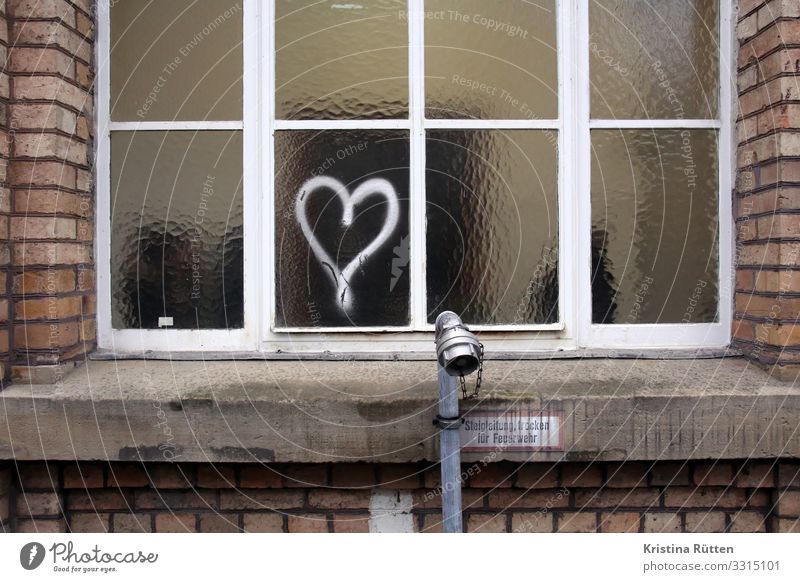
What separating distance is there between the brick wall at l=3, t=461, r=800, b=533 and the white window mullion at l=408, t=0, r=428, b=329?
24.4 inches

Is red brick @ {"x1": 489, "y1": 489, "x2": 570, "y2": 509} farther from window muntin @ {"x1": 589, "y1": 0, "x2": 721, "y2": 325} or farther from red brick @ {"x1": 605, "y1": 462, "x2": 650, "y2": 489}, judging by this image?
window muntin @ {"x1": 589, "y1": 0, "x2": 721, "y2": 325}

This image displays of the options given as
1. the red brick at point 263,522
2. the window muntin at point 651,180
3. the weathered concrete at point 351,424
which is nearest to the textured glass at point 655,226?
the window muntin at point 651,180

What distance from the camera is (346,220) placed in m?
2.52

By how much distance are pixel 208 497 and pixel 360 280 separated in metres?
0.97

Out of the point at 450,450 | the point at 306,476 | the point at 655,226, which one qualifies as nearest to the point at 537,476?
the point at 450,450

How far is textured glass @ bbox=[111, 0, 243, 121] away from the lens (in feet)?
8.30

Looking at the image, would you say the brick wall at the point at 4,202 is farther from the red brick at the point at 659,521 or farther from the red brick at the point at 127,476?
the red brick at the point at 659,521

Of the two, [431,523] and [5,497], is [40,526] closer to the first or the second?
[5,497]

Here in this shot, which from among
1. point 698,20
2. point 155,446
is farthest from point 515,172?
point 155,446

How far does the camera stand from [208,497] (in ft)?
7.71

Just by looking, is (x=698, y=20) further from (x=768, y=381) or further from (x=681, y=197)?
(x=768, y=381)

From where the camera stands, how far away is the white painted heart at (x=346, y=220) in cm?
252

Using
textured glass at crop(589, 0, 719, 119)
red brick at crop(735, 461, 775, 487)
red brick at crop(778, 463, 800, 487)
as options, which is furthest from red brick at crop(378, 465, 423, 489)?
textured glass at crop(589, 0, 719, 119)

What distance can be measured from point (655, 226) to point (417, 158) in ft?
3.15
